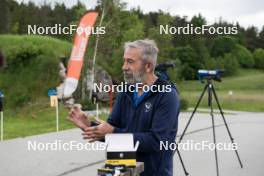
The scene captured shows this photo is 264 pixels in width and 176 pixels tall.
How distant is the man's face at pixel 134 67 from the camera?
368cm

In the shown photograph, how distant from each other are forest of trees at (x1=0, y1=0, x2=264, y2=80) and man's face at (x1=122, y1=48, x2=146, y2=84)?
11.5m

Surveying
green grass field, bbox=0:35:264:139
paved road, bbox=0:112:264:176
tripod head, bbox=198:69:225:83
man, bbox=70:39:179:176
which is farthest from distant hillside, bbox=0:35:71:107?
man, bbox=70:39:179:176

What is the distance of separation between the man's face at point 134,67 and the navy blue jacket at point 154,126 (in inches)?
4.6

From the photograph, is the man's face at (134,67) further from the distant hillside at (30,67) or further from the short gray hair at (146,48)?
the distant hillside at (30,67)

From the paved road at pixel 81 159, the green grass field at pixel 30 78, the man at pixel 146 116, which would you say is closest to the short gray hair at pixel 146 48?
the man at pixel 146 116

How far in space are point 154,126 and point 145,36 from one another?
3105cm

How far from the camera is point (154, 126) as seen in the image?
11.6 ft

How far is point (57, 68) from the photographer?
27469 millimetres

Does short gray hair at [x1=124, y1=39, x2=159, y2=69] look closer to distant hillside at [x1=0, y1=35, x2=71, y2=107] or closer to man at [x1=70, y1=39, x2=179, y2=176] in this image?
man at [x1=70, y1=39, x2=179, y2=176]

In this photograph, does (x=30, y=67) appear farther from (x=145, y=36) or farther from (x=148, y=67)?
(x=148, y=67)

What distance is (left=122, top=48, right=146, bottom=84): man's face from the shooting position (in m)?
3.68

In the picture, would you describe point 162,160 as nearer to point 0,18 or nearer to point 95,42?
point 95,42

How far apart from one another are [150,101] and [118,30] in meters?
28.3

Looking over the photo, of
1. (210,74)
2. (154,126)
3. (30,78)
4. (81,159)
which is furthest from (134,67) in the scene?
(30,78)
